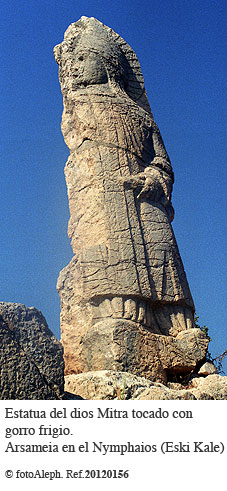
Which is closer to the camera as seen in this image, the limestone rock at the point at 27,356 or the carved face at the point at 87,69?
the limestone rock at the point at 27,356

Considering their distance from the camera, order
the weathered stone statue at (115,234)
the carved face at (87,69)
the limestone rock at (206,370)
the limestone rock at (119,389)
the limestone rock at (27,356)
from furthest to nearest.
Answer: the carved face at (87,69), the limestone rock at (206,370), the weathered stone statue at (115,234), the limestone rock at (119,389), the limestone rock at (27,356)

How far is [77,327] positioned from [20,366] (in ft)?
12.2

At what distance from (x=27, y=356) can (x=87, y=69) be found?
20.9ft

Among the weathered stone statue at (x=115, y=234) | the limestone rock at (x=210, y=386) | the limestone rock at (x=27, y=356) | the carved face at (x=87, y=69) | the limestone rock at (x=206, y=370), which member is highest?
the carved face at (x=87, y=69)

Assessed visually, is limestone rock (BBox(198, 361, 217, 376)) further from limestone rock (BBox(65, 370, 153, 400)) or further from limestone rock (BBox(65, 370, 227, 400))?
limestone rock (BBox(65, 370, 153, 400))

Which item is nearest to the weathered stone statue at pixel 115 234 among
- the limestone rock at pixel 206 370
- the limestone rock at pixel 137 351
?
the limestone rock at pixel 137 351

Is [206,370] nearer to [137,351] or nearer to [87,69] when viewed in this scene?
[137,351]

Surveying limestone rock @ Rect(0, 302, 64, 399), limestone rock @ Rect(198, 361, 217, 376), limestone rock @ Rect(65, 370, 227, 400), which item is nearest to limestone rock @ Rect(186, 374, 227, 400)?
limestone rock @ Rect(65, 370, 227, 400)

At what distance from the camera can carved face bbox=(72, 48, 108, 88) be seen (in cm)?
967

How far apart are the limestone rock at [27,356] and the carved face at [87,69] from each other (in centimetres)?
572

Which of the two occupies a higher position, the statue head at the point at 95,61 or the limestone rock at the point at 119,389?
the statue head at the point at 95,61

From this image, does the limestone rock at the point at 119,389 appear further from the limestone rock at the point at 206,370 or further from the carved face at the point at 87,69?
the carved face at the point at 87,69

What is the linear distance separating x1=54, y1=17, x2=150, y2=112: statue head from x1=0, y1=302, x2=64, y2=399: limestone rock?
18.8 ft

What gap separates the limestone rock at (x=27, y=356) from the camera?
452 centimetres
